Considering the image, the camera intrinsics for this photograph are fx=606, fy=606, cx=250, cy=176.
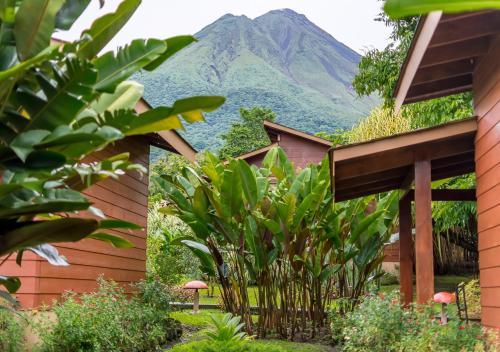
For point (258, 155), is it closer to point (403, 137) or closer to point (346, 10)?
point (403, 137)

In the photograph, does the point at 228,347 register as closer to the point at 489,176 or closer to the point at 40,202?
the point at 489,176

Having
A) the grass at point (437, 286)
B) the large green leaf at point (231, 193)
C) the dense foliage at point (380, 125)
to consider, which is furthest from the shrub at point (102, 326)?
the dense foliage at point (380, 125)

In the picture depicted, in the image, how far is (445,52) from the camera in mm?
6148

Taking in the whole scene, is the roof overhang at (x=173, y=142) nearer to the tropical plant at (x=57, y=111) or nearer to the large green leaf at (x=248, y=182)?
the large green leaf at (x=248, y=182)

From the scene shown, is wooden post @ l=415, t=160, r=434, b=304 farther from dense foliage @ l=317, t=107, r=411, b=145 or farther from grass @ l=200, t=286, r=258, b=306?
dense foliage @ l=317, t=107, r=411, b=145

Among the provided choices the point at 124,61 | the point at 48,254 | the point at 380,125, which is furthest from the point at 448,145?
the point at 380,125

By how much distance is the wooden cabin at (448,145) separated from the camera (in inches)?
226

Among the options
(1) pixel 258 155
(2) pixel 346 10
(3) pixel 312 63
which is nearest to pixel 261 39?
(3) pixel 312 63

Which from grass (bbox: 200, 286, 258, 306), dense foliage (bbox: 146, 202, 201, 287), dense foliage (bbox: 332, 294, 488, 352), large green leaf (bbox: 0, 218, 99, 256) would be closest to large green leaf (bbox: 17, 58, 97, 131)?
large green leaf (bbox: 0, 218, 99, 256)

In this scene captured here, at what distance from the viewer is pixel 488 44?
6.18m

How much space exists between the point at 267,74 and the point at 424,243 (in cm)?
9129

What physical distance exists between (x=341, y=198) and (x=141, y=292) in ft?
13.4

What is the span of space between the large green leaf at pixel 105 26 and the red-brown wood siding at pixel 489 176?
3.93 m

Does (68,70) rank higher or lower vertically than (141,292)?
higher
